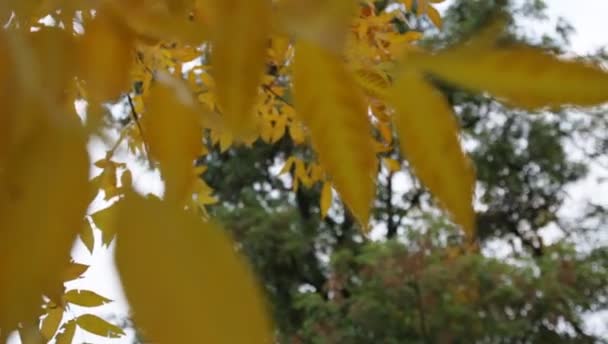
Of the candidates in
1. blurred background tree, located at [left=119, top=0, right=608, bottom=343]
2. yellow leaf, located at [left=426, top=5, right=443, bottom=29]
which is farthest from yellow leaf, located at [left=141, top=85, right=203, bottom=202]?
blurred background tree, located at [left=119, top=0, right=608, bottom=343]

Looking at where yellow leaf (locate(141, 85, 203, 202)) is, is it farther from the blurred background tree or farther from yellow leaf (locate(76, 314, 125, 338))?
the blurred background tree

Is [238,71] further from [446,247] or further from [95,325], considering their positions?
[446,247]

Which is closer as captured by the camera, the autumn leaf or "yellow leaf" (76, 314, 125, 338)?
the autumn leaf

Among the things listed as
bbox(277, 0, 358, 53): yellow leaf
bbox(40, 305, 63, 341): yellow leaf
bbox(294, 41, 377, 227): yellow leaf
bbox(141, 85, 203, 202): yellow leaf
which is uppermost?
bbox(40, 305, 63, 341): yellow leaf

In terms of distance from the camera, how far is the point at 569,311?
341cm

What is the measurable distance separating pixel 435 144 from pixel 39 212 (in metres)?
0.10

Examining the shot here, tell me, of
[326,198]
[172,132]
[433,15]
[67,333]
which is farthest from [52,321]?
[172,132]

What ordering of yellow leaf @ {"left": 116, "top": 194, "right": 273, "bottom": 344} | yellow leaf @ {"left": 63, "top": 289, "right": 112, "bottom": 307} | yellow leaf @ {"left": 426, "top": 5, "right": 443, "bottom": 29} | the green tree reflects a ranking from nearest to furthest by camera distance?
yellow leaf @ {"left": 116, "top": 194, "right": 273, "bottom": 344} < yellow leaf @ {"left": 63, "top": 289, "right": 112, "bottom": 307} < yellow leaf @ {"left": 426, "top": 5, "right": 443, "bottom": 29} < the green tree

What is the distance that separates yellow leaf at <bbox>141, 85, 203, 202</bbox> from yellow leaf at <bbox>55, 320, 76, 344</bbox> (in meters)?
0.61

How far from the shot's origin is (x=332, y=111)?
0.25 metres

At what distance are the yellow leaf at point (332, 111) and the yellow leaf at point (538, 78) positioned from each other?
0.14 ft

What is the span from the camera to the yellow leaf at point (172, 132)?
0.84 feet

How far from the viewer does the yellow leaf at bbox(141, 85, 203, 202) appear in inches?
10.0

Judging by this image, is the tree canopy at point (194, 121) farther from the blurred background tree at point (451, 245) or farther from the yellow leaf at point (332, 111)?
the blurred background tree at point (451, 245)
